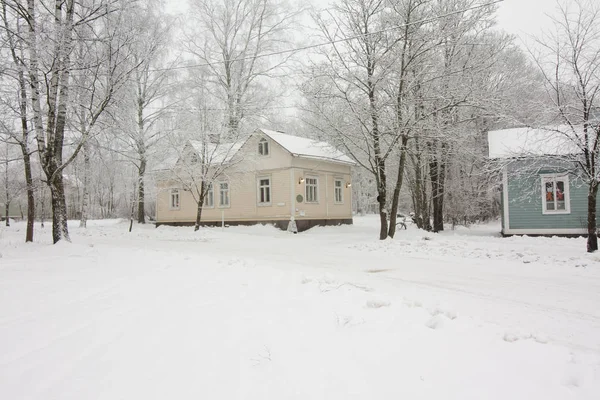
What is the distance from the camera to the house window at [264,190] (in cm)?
2389

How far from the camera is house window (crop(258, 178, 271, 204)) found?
23.9m

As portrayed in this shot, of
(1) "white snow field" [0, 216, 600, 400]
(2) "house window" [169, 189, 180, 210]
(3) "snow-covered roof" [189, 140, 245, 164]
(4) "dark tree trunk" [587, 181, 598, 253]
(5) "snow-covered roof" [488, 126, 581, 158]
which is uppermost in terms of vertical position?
(3) "snow-covered roof" [189, 140, 245, 164]

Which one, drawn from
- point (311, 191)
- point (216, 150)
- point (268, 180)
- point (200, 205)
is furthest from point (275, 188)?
point (200, 205)

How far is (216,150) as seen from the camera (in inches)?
916

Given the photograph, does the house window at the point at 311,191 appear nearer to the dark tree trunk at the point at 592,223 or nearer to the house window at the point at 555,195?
the house window at the point at 555,195

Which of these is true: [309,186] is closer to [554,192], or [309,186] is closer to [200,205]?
[200,205]

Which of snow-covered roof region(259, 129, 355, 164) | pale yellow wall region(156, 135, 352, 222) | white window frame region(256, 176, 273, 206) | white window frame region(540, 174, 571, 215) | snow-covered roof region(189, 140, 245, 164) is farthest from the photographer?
white window frame region(256, 176, 273, 206)

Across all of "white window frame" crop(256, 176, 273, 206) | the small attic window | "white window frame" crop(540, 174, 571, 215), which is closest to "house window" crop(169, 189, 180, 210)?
"white window frame" crop(256, 176, 273, 206)

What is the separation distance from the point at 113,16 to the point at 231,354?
1310 cm

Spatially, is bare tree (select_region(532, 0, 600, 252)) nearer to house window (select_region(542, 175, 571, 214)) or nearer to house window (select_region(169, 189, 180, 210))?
house window (select_region(542, 175, 571, 214))

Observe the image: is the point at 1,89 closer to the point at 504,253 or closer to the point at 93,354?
the point at 93,354

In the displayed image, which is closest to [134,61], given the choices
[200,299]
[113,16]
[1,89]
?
[113,16]

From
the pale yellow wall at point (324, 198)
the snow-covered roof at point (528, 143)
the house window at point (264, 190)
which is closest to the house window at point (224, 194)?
the house window at point (264, 190)

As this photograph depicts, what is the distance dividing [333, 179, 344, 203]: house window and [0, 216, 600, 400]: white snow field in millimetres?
18573
